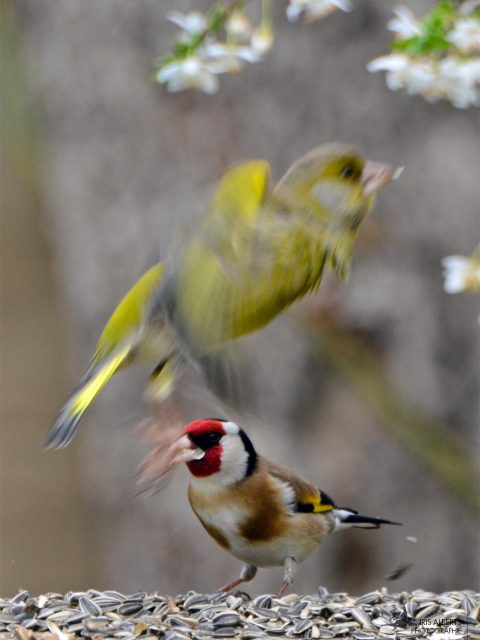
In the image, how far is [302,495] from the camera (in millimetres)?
2801

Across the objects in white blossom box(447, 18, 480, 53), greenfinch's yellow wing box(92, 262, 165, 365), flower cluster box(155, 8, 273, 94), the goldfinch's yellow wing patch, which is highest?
flower cluster box(155, 8, 273, 94)

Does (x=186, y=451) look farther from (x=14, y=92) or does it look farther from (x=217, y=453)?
(x=14, y=92)

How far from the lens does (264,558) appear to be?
2.74m

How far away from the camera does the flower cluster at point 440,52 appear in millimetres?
2617

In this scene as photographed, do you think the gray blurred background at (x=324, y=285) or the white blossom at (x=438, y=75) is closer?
the white blossom at (x=438, y=75)

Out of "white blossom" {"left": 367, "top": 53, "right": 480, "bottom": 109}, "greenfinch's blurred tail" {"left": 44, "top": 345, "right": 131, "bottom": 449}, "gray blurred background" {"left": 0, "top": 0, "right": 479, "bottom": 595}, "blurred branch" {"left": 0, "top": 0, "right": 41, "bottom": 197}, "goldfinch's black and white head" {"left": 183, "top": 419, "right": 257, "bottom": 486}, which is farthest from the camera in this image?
"blurred branch" {"left": 0, "top": 0, "right": 41, "bottom": 197}

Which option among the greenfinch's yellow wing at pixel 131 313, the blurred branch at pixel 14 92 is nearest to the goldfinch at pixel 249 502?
the greenfinch's yellow wing at pixel 131 313

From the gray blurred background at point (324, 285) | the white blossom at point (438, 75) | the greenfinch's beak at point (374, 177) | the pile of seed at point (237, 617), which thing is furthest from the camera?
the gray blurred background at point (324, 285)

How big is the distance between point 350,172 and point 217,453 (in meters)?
0.73

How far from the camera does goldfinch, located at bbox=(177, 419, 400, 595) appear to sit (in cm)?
271

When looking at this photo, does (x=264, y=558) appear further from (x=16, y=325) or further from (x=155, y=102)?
(x=16, y=325)

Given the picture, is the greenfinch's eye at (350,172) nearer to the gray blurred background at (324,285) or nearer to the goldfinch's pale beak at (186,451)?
the goldfinch's pale beak at (186,451)

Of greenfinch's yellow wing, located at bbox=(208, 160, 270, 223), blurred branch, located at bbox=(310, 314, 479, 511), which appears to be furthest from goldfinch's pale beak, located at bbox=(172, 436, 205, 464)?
blurred branch, located at bbox=(310, 314, 479, 511)

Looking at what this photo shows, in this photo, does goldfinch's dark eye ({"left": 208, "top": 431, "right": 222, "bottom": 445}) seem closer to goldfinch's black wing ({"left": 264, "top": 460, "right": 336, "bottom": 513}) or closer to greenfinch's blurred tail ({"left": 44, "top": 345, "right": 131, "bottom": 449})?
goldfinch's black wing ({"left": 264, "top": 460, "right": 336, "bottom": 513})
